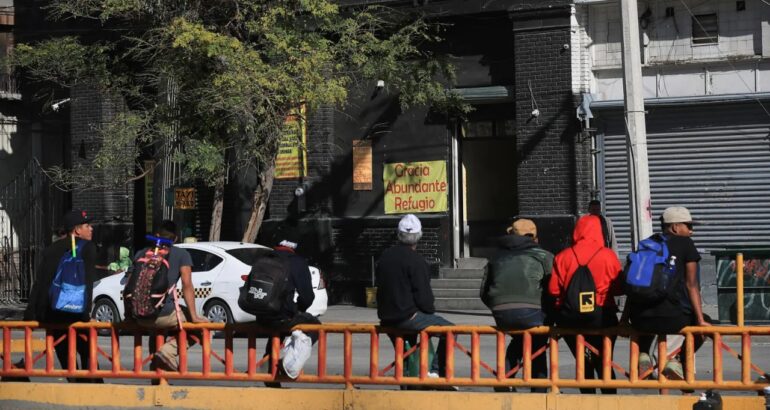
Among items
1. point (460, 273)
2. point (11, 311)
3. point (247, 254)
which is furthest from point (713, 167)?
point (11, 311)

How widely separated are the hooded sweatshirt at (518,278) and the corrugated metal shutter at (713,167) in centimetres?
1196

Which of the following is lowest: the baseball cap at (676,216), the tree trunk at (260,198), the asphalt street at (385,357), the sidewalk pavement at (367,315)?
the asphalt street at (385,357)

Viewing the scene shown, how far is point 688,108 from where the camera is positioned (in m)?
21.2

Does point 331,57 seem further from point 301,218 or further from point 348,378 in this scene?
point 348,378

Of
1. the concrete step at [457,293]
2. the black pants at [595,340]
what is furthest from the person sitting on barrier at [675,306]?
the concrete step at [457,293]

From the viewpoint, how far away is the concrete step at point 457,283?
22.5 meters

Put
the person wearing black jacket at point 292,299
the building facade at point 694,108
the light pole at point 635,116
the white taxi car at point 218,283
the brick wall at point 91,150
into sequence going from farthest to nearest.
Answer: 1. the brick wall at point 91,150
2. the building facade at point 694,108
3. the white taxi car at point 218,283
4. the light pole at point 635,116
5. the person wearing black jacket at point 292,299

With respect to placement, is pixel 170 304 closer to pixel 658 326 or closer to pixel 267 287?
pixel 267 287

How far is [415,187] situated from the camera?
2353 centimetres

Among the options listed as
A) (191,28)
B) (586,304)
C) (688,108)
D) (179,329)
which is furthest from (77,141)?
(586,304)

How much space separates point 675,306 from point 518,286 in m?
1.27

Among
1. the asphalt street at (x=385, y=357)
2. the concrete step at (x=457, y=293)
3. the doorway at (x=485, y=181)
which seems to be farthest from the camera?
the doorway at (x=485, y=181)

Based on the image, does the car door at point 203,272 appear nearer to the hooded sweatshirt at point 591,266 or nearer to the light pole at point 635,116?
the light pole at point 635,116

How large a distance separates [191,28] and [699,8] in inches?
362
